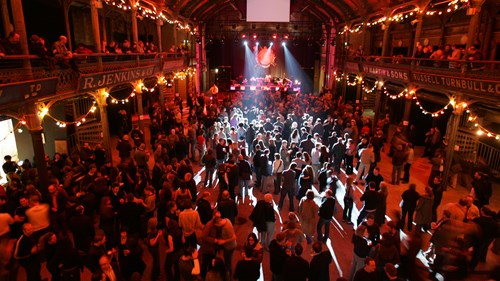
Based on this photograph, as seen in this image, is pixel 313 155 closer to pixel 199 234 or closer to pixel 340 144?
pixel 340 144

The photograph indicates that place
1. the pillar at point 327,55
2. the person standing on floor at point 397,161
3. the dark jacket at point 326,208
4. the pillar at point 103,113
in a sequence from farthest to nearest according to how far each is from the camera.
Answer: the pillar at point 327,55 < the pillar at point 103,113 < the person standing on floor at point 397,161 < the dark jacket at point 326,208

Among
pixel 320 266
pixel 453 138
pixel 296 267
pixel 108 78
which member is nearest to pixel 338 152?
pixel 453 138

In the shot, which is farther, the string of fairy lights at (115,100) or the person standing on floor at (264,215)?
the string of fairy lights at (115,100)

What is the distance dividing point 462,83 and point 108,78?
37.3 feet

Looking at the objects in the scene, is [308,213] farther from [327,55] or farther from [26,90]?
[327,55]

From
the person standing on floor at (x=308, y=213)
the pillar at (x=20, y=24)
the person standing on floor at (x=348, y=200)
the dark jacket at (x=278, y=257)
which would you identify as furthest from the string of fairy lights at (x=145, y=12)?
the dark jacket at (x=278, y=257)

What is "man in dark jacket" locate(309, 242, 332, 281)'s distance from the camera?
5.49 meters

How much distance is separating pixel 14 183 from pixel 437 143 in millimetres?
14577

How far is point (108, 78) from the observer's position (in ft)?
37.5

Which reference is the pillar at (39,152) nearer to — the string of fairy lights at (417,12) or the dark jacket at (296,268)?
the dark jacket at (296,268)

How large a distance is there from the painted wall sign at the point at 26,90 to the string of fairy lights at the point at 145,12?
6.40 m

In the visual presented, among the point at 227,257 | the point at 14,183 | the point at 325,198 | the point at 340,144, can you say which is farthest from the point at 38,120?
the point at 340,144

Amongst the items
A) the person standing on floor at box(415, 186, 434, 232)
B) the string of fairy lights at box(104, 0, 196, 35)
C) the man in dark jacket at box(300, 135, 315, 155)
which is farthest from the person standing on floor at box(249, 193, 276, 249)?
the string of fairy lights at box(104, 0, 196, 35)

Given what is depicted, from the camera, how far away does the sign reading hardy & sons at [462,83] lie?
8.91 metres
